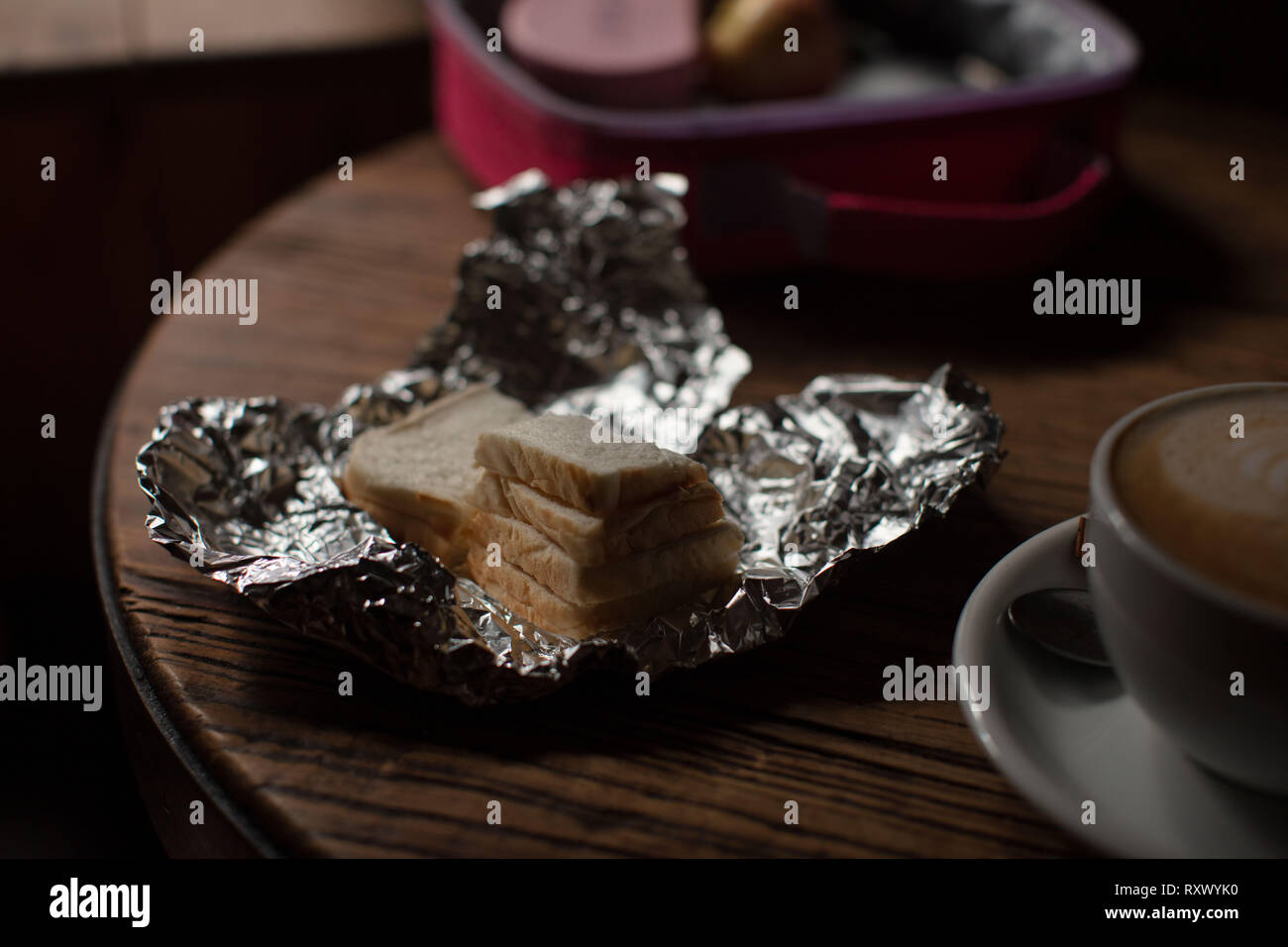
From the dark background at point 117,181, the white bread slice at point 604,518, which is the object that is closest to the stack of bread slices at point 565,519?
the white bread slice at point 604,518

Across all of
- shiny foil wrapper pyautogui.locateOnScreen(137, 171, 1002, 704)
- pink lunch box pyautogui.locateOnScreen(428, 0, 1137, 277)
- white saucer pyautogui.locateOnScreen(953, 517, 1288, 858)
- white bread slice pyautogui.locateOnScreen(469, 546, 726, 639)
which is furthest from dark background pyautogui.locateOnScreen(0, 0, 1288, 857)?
white saucer pyautogui.locateOnScreen(953, 517, 1288, 858)

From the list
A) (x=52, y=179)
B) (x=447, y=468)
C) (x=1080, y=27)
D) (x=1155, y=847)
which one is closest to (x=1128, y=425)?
(x=1155, y=847)

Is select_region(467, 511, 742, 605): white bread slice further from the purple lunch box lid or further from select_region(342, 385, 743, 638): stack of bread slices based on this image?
the purple lunch box lid

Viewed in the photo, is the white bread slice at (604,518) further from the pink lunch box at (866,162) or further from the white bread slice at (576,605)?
the pink lunch box at (866,162)

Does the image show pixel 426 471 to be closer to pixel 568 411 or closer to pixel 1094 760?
pixel 568 411

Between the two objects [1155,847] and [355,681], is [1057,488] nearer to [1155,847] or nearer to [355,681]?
[1155,847]

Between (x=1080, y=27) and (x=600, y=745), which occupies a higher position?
(x=1080, y=27)
